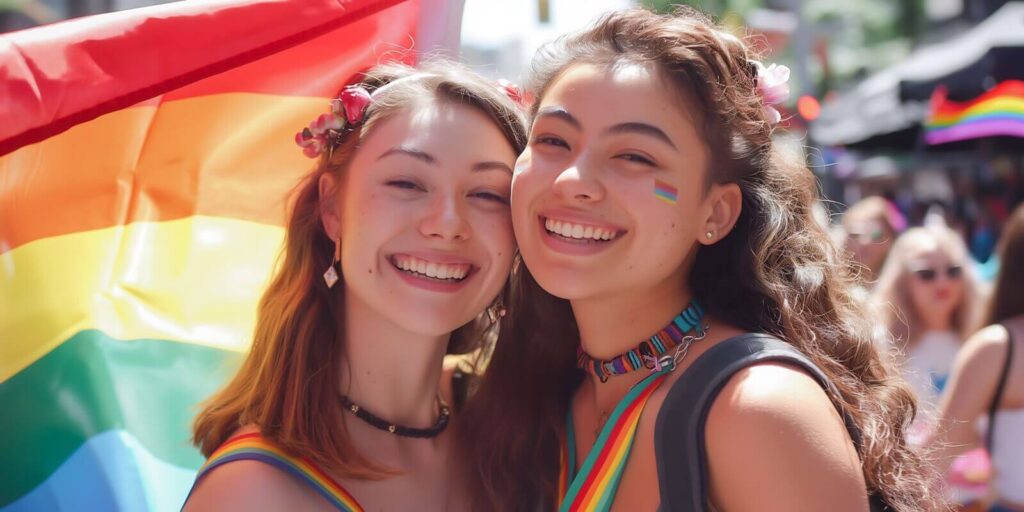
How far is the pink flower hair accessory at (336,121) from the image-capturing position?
8.39ft

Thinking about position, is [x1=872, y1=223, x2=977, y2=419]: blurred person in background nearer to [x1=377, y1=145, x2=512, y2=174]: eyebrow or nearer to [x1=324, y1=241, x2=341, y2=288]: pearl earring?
[x1=377, y1=145, x2=512, y2=174]: eyebrow

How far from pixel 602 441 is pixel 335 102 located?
1.18m

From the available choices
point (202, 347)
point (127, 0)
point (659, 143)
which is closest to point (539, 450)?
point (659, 143)

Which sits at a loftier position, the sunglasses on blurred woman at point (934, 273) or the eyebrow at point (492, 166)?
the eyebrow at point (492, 166)

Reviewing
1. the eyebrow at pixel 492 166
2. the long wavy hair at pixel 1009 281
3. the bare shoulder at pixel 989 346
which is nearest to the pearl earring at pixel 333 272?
the eyebrow at pixel 492 166

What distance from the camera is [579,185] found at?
219 cm

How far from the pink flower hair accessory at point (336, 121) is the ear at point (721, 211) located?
3.16ft

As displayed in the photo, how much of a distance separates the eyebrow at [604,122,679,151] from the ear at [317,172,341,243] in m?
0.81

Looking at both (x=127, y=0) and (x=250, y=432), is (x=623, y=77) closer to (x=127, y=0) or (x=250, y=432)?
(x=250, y=432)

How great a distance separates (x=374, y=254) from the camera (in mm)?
2418

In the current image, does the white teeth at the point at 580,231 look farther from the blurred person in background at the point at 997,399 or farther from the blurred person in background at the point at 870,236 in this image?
the blurred person in background at the point at 870,236

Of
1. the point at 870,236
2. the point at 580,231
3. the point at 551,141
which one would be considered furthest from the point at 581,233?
the point at 870,236

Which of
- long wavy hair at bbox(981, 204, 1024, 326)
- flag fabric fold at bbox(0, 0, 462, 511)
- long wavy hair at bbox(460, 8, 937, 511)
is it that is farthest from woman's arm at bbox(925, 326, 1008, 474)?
flag fabric fold at bbox(0, 0, 462, 511)

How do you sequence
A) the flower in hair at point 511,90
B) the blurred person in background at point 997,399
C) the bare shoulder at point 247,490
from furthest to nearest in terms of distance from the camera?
the blurred person in background at point 997,399 → the flower in hair at point 511,90 → the bare shoulder at point 247,490
